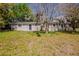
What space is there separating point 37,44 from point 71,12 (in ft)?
1.64

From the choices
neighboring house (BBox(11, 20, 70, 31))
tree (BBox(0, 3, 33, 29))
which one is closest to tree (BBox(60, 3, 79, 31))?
neighboring house (BBox(11, 20, 70, 31))

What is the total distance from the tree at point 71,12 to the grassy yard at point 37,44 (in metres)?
0.15

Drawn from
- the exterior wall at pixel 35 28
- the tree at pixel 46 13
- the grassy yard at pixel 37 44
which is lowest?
the grassy yard at pixel 37 44

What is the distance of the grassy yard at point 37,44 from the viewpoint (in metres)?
1.86

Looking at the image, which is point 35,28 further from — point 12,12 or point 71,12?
point 71,12

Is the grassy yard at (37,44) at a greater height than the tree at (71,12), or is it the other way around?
the tree at (71,12)

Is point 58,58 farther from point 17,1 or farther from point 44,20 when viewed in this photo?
point 17,1

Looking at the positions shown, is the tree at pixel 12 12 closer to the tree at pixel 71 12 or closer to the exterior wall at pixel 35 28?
the exterior wall at pixel 35 28

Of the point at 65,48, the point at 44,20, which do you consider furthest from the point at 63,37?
the point at 44,20

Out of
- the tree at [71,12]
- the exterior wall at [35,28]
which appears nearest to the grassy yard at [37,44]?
the exterior wall at [35,28]

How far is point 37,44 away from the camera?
1.87 metres

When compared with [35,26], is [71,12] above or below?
above

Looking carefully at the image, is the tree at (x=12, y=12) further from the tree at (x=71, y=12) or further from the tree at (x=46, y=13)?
the tree at (x=71, y=12)

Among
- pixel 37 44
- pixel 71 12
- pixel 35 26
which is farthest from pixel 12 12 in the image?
pixel 71 12
